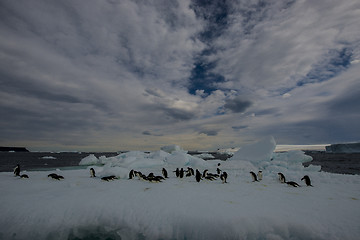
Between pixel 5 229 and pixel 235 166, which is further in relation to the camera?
pixel 235 166

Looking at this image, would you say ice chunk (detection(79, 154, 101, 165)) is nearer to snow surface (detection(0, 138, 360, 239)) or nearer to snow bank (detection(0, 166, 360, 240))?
snow surface (detection(0, 138, 360, 239))

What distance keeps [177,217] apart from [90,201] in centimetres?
224

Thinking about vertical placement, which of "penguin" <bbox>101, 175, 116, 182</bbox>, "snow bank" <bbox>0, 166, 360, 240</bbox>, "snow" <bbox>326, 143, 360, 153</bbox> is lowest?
"snow bank" <bbox>0, 166, 360, 240</bbox>

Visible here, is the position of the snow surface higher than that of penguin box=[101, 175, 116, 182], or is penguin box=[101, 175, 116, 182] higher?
penguin box=[101, 175, 116, 182]

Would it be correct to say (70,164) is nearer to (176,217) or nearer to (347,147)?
(176,217)

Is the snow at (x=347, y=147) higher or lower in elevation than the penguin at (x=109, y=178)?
higher

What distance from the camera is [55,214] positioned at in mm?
3703

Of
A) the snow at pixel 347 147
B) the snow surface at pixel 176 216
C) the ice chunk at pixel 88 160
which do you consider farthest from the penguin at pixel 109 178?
the snow at pixel 347 147

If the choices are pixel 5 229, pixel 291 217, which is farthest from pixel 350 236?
pixel 5 229

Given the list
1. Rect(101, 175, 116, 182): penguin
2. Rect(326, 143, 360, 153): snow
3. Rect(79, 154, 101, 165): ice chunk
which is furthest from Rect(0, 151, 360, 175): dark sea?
Rect(326, 143, 360, 153): snow

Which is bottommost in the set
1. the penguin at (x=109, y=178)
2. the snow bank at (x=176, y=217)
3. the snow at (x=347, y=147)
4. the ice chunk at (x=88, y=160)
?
the snow bank at (x=176, y=217)

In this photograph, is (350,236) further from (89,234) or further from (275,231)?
(89,234)

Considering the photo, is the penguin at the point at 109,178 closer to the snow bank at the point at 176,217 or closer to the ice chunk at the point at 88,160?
the snow bank at the point at 176,217

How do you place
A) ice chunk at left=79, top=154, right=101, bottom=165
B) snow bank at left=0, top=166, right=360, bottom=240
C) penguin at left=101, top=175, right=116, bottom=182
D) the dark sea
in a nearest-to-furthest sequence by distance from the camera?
snow bank at left=0, top=166, right=360, bottom=240, penguin at left=101, top=175, right=116, bottom=182, the dark sea, ice chunk at left=79, top=154, right=101, bottom=165
